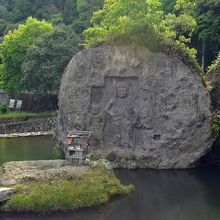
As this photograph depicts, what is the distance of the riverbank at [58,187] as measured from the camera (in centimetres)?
2270

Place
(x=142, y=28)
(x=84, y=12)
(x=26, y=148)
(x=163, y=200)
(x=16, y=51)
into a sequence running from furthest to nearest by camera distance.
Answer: (x=84, y=12)
(x=16, y=51)
(x=26, y=148)
(x=142, y=28)
(x=163, y=200)

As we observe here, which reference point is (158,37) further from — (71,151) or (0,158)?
(0,158)

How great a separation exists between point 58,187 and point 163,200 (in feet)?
17.0

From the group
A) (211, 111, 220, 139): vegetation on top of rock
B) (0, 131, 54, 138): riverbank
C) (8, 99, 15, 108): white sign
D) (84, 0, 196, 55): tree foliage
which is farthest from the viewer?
(8, 99, 15, 108): white sign

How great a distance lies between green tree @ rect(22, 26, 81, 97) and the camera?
51250 mm

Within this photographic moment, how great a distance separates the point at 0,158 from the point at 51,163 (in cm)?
806

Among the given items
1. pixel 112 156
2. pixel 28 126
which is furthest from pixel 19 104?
pixel 112 156

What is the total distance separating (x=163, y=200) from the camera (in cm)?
2422

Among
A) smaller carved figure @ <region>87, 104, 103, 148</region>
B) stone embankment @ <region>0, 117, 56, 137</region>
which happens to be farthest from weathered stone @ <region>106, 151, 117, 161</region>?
stone embankment @ <region>0, 117, 56, 137</region>

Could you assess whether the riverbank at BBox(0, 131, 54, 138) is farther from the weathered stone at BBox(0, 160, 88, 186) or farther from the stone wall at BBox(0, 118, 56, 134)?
the weathered stone at BBox(0, 160, 88, 186)

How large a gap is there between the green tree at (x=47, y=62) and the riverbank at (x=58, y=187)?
24727mm

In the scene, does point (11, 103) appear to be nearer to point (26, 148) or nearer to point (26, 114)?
point (26, 114)

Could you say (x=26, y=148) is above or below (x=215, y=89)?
below

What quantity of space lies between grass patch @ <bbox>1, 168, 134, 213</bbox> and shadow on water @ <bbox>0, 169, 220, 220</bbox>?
433 millimetres
